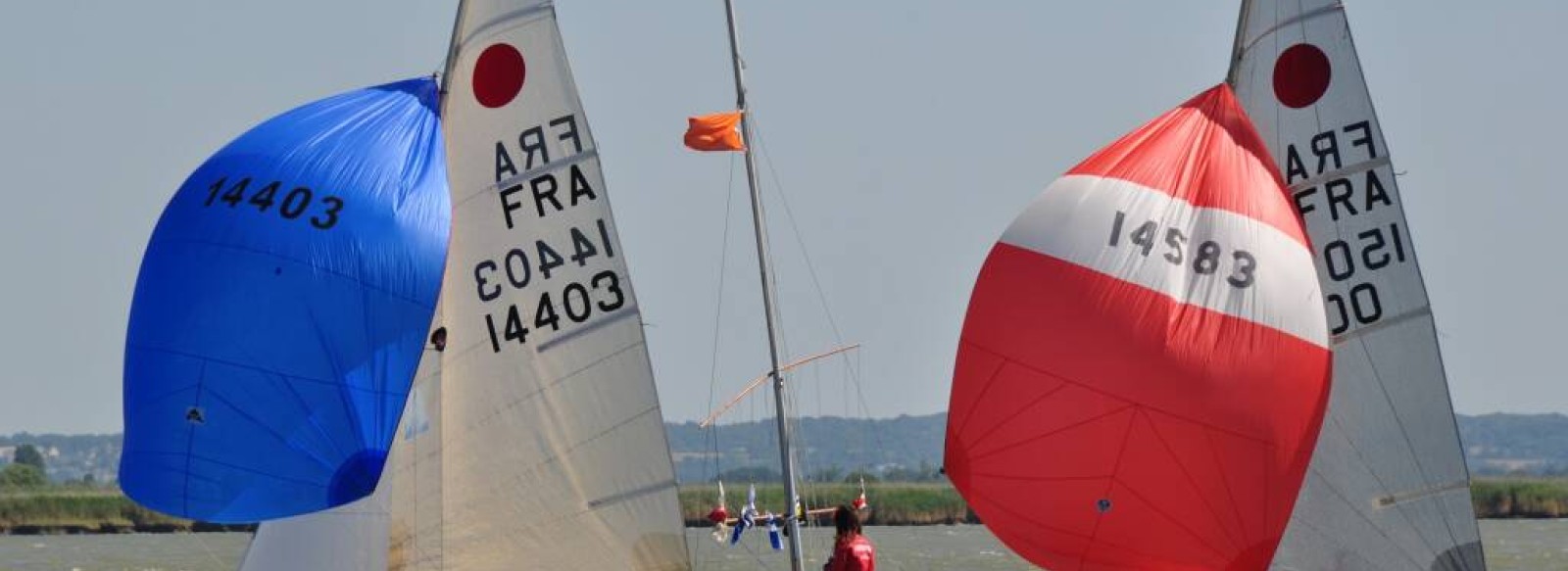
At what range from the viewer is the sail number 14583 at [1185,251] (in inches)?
835

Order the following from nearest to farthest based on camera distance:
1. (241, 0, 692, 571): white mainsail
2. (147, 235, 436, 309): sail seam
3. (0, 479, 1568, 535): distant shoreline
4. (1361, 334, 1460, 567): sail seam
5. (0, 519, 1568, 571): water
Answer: (147, 235, 436, 309): sail seam → (1361, 334, 1460, 567): sail seam → (241, 0, 692, 571): white mainsail → (0, 519, 1568, 571): water → (0, 479, 1568, 535): distant shoreline

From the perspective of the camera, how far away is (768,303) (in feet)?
72.3

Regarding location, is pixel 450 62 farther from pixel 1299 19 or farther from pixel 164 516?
pixel 164 516

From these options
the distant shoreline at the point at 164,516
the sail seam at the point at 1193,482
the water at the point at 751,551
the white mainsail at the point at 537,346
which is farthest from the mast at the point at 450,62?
the distant shoreline at the point at 164,516

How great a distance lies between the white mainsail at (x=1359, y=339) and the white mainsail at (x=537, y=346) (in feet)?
15.3

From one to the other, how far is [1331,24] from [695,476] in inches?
6010

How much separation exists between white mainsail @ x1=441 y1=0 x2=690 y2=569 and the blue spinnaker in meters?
0.78

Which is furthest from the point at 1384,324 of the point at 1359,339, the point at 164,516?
the point at 164,516

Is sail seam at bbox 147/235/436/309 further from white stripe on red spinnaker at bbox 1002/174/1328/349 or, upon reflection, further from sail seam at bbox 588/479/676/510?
white stripe on red spinnaker at bbox 1002/174/1328/349

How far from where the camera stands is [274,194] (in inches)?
836

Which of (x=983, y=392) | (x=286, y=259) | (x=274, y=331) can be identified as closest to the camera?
(x=274, y=331)

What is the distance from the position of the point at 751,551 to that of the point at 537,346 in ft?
99.2

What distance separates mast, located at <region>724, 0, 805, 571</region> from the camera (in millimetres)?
21984

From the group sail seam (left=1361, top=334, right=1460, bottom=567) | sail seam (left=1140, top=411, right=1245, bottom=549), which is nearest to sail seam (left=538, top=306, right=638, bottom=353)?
sail seam (left=1140, top=411, right=1245, bottom=549)
